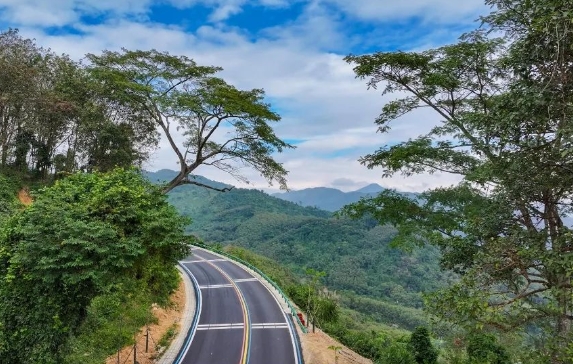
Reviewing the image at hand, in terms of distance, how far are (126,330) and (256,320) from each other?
8513mm

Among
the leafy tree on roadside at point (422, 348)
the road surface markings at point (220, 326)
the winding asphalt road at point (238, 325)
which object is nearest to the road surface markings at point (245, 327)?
the winding asphalt road at point (238, 325)

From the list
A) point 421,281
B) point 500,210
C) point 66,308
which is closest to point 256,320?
point 66,308

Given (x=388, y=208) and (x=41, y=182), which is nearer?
(x=388, y=208)

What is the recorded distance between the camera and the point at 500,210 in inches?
309

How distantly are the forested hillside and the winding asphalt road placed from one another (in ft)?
172

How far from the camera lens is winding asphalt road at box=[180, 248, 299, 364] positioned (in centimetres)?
1766

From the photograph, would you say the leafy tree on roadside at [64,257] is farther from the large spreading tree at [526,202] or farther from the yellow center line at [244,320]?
the large spreading tree at [526,202]

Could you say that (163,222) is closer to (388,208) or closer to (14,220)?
A: (14,220)

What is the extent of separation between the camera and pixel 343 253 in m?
113

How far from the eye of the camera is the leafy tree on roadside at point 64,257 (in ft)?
37.0

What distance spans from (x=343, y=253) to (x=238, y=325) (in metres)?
94.7

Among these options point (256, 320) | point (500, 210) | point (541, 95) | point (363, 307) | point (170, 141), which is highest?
point (170, 141)

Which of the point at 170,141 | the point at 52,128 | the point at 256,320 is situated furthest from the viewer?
the point at 52,128

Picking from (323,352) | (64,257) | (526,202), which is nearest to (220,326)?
(323,352)
